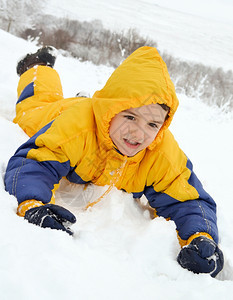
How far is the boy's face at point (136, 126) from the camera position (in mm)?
1204

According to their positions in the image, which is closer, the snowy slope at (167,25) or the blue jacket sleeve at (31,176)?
the blue jacket sleeve at (31,176)

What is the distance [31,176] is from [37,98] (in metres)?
1.10

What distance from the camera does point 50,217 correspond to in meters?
0.86

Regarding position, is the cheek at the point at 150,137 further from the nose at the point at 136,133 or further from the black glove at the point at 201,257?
Answer: the black glove at the point at 201,257

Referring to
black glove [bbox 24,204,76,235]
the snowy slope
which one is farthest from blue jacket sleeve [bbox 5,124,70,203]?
the snowy slope

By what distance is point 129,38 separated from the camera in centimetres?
1266

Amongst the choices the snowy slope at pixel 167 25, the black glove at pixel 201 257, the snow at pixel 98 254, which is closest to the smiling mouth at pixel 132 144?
the snow at pixel 98 254

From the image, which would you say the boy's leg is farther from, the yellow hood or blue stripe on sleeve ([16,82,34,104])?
the yellow hood

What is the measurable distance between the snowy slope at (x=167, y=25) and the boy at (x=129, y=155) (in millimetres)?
15484

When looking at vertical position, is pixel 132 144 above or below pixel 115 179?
above

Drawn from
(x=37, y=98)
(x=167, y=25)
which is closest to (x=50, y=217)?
(x=37, y=98)

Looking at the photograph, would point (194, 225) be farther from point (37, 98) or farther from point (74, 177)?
point (37, 98)

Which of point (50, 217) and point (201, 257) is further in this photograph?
point (201, 257)

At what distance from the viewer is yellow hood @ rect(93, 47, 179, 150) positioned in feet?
3.92
